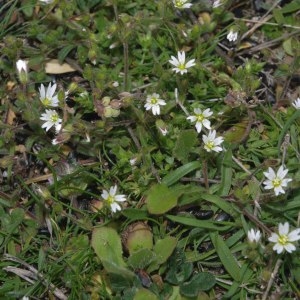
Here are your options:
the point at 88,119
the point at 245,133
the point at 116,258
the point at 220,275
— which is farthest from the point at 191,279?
the point at 88,119

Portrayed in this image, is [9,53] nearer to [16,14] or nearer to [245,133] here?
[16,14]

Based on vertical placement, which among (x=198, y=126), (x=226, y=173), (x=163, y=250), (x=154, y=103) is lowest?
(x=163, y=250)

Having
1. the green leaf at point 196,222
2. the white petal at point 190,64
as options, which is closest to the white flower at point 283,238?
the green leaf at point 196,222

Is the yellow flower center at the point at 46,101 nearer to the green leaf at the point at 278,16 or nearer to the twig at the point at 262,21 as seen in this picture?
the twig at the point at 262,21

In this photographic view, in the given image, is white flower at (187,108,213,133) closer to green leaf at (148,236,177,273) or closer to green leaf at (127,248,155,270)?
green leaf at (148,236,177,273)

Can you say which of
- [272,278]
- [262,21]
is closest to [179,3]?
[262,21]

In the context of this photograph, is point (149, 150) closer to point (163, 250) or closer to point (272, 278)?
point (163, 250)

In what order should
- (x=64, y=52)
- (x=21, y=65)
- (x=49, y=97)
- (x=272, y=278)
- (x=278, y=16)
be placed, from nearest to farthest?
(x=272, y=278) < (x=49, y=97) < (x=21, y=65) < (x=64, y=52) < (x=278, y=16)
